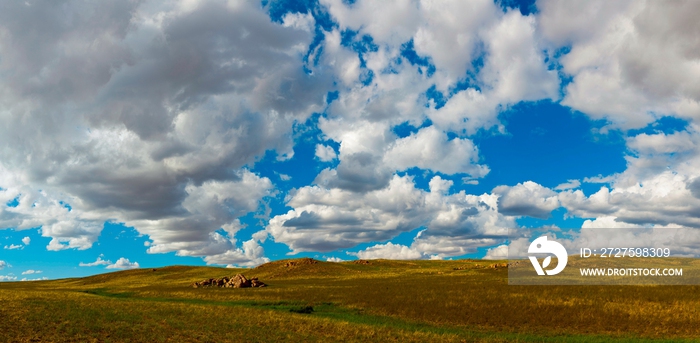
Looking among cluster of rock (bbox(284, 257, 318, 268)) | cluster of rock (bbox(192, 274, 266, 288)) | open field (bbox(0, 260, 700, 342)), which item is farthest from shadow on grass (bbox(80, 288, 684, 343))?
cluster of rock (bbox(284, 257, 318, 268))

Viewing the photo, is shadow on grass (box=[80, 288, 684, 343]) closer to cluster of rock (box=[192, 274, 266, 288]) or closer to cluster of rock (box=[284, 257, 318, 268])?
cluster of rock (box=[192, 274, 266, 288])

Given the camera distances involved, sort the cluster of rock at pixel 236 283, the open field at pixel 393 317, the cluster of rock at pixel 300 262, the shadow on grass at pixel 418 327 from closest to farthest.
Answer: the open field at pixel 393 317
the shadow on grass at pixel 418 327
the cluster of rock at pixel 236 283
the cluster of rock at pixel 300 262

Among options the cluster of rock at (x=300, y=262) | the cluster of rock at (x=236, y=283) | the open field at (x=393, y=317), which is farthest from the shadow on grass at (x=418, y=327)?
the cluster of rock at (x=300, y=262)

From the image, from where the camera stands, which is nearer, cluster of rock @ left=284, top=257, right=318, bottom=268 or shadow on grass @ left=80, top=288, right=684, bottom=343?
shadow on grass @ left=80, top=288, right=684, bottom=343

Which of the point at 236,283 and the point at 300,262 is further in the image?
the point at 300,262

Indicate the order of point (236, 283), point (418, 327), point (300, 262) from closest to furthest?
point (418, 327), point (236, 283), point (300, 262)

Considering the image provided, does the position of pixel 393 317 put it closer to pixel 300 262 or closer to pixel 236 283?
pixel 236 283

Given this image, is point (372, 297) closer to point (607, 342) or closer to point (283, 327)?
point (283, 327)

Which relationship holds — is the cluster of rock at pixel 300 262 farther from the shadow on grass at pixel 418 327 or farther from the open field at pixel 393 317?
the shadow on grass at pixel 418 327

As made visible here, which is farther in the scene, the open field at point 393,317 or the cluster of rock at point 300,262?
the cluster of rock at point 300,262

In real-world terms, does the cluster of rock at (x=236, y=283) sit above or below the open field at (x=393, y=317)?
below

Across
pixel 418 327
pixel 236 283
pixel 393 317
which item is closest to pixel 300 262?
pixel 236 283

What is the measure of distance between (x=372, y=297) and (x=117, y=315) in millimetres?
29648

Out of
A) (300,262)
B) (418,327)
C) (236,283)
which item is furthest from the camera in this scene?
(300,262)
